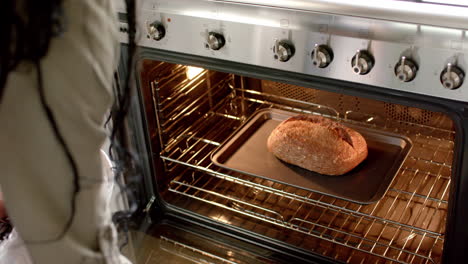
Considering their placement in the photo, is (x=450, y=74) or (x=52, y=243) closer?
(x=52, y=243)

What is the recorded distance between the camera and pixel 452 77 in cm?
117

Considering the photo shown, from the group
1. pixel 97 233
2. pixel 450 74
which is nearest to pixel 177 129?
pixel 450 74

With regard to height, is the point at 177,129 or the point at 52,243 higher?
the point at 52,243

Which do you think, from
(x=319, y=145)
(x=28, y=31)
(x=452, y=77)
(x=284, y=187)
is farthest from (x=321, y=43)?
(x=28, y=31)

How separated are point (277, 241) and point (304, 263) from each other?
11 centimetres

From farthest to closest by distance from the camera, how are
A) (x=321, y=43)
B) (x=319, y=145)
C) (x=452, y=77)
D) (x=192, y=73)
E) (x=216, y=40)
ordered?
(x=192, y=73)
(x=319, y=145)
(x=216, y=40)
(x=321, y=43)
(x=452, y=77)

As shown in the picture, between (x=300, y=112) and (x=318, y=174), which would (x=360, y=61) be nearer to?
(x=318, y=174)

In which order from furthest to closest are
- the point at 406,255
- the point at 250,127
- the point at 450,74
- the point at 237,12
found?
the point at 250,127, the point at 406,255, the point at 237,12, the point at 450,74

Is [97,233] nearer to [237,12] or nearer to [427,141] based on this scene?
[237,12]

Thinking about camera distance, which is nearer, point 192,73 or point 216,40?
point 216,40

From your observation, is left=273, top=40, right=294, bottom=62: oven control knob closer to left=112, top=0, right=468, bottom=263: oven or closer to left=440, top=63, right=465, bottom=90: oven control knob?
left=112, top=0, right=468, bottom=263: oven

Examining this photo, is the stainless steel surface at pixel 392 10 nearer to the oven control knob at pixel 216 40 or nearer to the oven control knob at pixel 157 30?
the oven control knob at pixel 216 40

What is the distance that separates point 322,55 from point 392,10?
185mm

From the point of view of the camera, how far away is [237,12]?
138 centimetres
